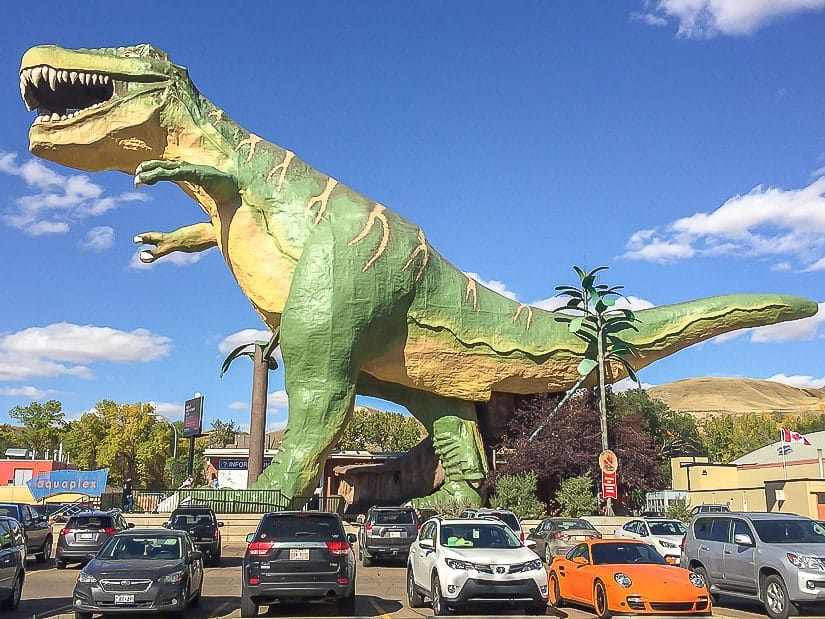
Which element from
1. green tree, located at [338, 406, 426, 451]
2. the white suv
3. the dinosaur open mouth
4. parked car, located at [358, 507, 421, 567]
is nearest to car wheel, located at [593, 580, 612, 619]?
the white suv

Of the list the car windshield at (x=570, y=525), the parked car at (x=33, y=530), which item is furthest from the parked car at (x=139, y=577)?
the car windshield at (x=570, y=525)

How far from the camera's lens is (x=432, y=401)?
26.1 meters

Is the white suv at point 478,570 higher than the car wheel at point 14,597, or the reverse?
the white suv at point 478,570

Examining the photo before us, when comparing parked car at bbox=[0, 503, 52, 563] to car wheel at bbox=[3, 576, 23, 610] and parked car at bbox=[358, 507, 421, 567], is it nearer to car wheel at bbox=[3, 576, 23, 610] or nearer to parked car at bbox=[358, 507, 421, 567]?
car wheel at bbox=[3, 576, 23, 610]

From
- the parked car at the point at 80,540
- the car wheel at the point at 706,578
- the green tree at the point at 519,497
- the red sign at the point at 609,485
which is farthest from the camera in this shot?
the green tree at the point at 519,497

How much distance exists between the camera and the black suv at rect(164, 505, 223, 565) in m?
17.0

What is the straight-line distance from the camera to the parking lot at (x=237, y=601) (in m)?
10.8

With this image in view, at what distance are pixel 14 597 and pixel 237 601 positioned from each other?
3048 millimetres

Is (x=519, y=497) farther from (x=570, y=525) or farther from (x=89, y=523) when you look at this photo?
(x=89, y=523)

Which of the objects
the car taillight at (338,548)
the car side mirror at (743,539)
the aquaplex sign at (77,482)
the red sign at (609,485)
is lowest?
the car taillight at (338,548)

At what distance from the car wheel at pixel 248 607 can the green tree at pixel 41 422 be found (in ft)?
236

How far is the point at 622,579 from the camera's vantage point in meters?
10.1

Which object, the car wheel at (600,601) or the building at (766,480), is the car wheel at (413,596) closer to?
the car wheel at (600,601)

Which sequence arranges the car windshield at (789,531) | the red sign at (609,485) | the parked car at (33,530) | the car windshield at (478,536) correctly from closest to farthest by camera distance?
the car windshield at (478,536) < the car windshield at (789,531) < the parked car at (33,530) < the red sign at (609,485)
